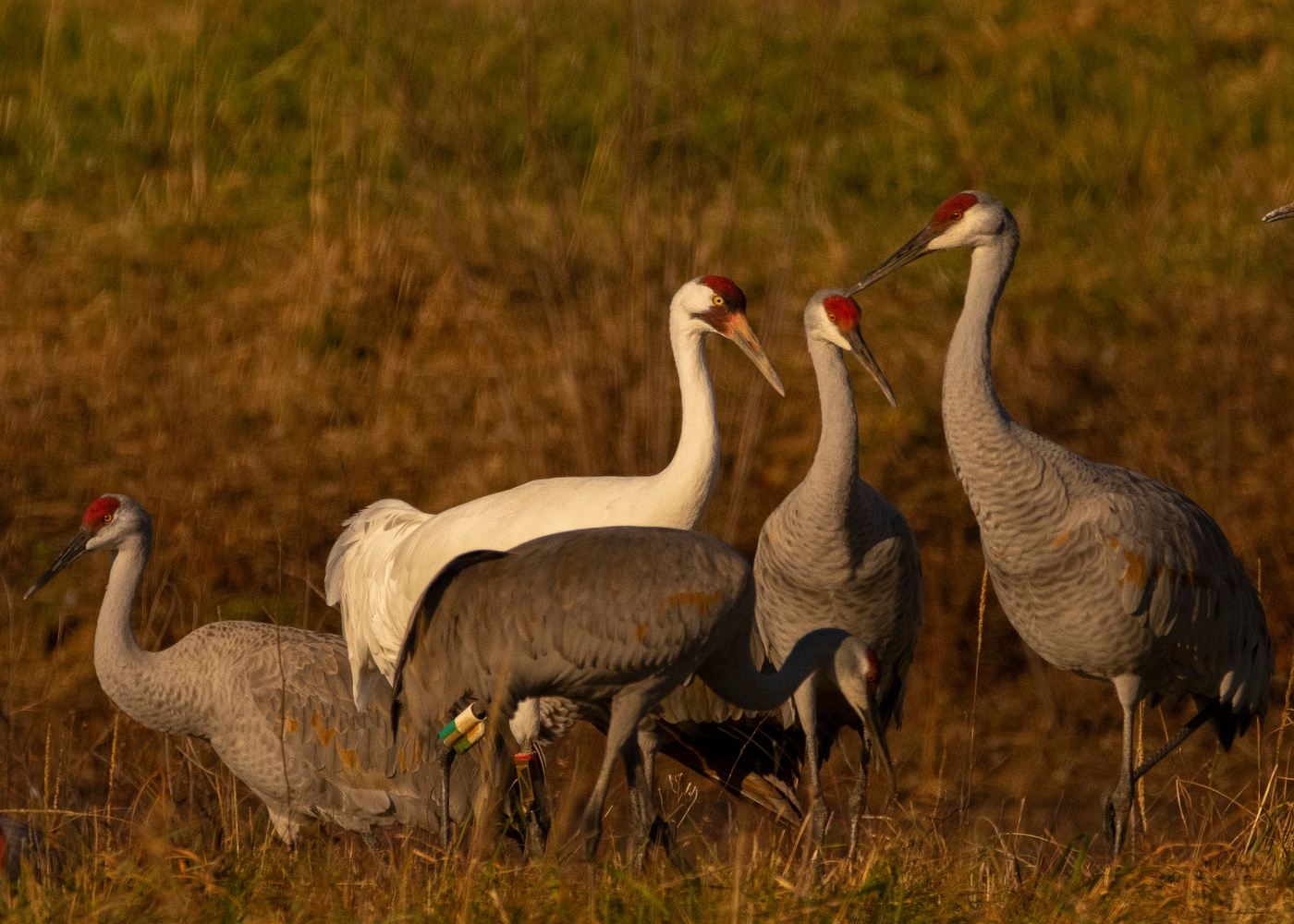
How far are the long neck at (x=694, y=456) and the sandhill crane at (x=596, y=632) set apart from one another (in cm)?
53

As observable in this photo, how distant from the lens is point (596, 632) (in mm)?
4543

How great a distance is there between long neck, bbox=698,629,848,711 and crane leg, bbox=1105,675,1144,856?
35.2 inches

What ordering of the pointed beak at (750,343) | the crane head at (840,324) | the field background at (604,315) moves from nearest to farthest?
the crane head at (840,324) → the pointed beak at (750,343) → the field background at (604,315)

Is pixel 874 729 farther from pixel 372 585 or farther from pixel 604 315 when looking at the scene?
pixel 604 315

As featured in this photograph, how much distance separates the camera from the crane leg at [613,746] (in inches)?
181

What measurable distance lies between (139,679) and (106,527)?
53 cm

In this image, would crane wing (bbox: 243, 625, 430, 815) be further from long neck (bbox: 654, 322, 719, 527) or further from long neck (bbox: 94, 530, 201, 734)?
long neck (bbox: 654, 322, 719, 527)

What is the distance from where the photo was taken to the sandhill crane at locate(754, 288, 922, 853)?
5285 millimetres

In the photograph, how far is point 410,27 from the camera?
10.9 meters

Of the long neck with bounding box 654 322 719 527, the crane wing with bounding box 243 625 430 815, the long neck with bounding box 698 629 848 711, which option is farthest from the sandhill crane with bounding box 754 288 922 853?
the crane wing with bounding box 243 625 430 815

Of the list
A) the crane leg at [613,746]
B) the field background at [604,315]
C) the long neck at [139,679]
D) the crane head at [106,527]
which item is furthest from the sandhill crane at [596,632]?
the crane head at [106,527]

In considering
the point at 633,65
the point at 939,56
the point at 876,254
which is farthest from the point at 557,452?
the point at 939,56

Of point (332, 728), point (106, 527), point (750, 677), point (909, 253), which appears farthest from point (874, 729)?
point (106, 527)

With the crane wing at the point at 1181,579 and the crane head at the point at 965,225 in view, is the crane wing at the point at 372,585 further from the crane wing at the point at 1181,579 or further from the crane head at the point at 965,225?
the crane wing at the point at 1181,579
